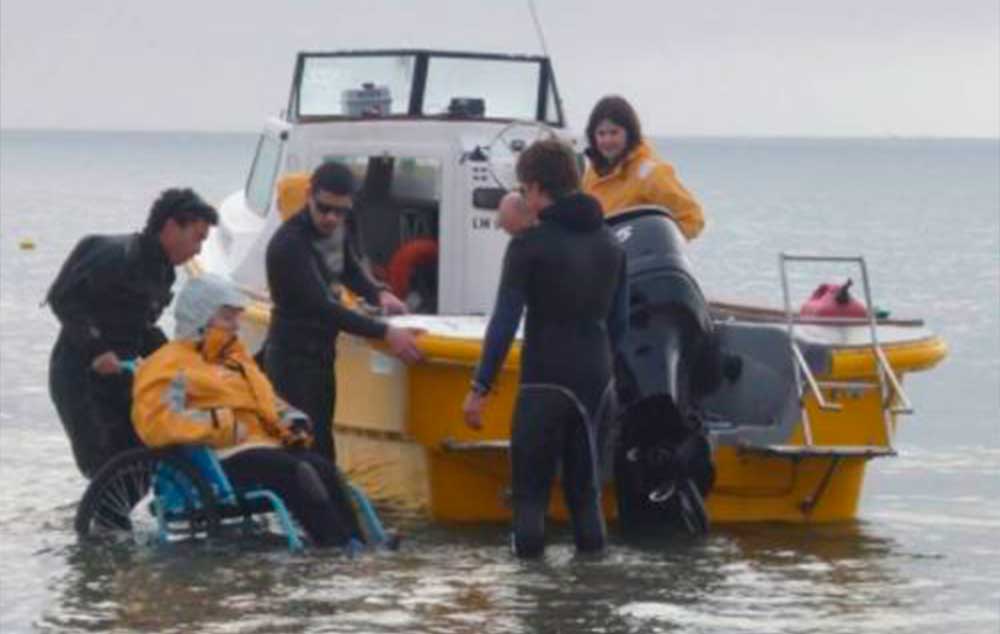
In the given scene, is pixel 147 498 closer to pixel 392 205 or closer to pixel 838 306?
pixel 838 306

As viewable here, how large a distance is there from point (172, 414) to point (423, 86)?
4481 millimetres

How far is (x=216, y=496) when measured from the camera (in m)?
13.3

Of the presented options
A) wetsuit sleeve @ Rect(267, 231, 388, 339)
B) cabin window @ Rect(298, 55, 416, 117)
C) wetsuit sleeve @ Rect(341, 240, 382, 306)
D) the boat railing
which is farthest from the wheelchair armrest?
cabin window @ Rect(298, 55, 416, 117)

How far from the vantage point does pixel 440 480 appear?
14.8 metres

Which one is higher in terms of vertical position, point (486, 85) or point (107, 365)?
point (486, 85)

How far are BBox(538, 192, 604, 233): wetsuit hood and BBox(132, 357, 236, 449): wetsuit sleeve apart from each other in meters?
1.47

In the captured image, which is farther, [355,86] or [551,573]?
[355,86]

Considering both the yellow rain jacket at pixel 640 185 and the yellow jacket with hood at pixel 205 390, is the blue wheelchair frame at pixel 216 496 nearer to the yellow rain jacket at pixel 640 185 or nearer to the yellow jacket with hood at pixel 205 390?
the yellow jacket with hood at pixel 205 390

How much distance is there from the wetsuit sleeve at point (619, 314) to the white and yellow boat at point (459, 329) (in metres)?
0.79

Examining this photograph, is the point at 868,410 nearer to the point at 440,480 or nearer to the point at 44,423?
the point at 440,480

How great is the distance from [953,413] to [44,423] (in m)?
6.40

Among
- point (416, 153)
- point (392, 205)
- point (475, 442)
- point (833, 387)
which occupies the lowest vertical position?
point (475, 442)

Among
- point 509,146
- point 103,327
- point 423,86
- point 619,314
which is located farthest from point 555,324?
point 423,86

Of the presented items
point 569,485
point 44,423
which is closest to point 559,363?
point 569,485
